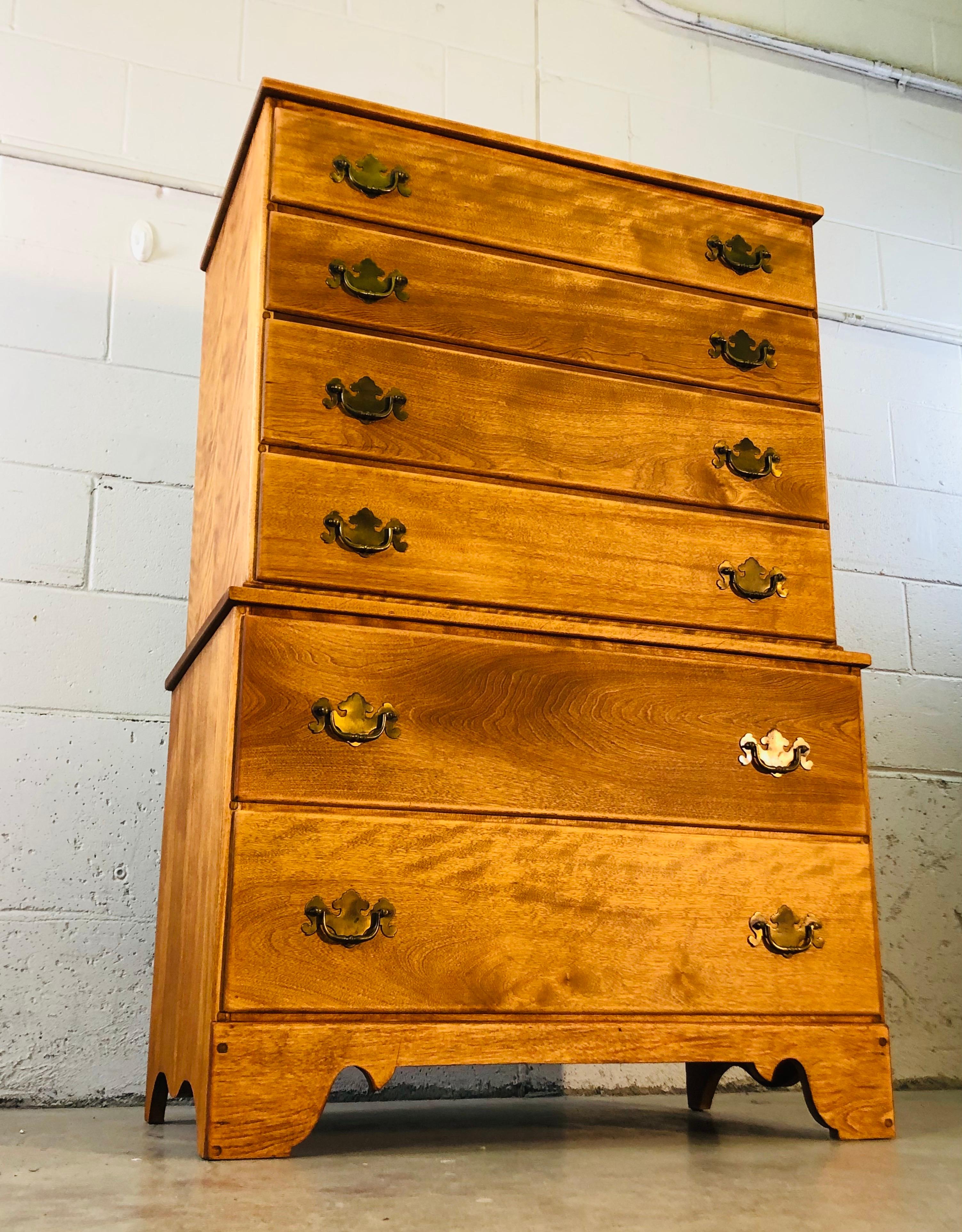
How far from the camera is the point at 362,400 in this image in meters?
1.60

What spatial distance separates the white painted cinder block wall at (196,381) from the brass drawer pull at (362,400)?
756mm

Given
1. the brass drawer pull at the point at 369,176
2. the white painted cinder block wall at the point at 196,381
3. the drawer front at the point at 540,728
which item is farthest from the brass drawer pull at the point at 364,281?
the white painted cinder block wall at the point at 196,381

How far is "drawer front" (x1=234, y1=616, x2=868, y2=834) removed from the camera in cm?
145

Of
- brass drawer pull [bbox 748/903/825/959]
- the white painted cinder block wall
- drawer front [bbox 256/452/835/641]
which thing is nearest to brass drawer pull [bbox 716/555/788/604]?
drawer front [bbox 256/452/835/641]

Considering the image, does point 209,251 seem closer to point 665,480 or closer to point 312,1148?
point 665,480

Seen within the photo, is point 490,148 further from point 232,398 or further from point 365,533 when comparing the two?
point 365,533

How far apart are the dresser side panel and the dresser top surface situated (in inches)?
1.0

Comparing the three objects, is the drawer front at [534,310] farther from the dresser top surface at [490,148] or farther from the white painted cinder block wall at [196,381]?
the white painted cinder block wall at [196,381]

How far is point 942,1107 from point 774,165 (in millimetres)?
2114

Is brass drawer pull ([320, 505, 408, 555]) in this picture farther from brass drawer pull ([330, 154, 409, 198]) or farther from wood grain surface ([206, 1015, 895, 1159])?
wood grain surface ([206, 1015, 895, 1159])

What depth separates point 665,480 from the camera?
1.75m

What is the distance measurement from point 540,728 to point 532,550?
0.25 metres

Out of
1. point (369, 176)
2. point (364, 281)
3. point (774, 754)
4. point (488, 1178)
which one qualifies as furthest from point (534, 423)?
point (488, 1178)

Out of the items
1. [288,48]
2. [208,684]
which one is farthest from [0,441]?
[288,48]
